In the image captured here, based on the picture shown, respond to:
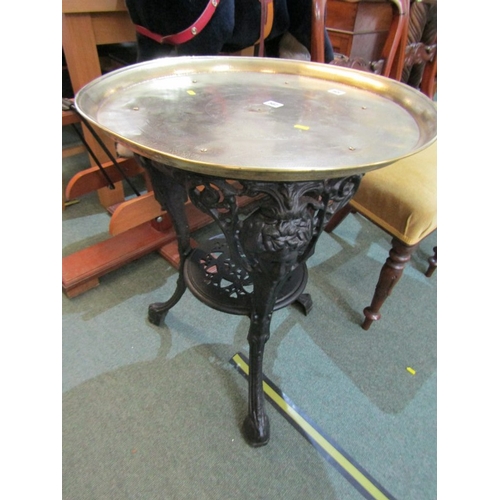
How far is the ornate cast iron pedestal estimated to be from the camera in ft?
1.88

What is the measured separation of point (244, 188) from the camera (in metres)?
0.55

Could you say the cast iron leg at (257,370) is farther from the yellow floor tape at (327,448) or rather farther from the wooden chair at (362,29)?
the wooden chair at (362,29)


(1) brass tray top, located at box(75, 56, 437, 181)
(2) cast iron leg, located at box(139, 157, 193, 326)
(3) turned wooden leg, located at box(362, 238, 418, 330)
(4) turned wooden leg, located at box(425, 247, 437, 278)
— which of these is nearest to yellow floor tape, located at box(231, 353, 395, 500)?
(2) cast iron leg, located at box(139, 157, 193, 326)

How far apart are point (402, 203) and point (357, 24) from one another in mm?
1044

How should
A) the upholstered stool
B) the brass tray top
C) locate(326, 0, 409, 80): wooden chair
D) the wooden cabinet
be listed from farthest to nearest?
the wooden cabinet, locate(326, 0, 409, 80): wooden chair, the upholstered stool, the brass tray top

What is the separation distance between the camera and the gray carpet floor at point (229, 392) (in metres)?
0.86

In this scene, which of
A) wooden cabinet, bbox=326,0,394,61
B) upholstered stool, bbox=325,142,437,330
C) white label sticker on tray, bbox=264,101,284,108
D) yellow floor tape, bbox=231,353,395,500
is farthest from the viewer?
wooden cabinet, bbox=326,0,394,61

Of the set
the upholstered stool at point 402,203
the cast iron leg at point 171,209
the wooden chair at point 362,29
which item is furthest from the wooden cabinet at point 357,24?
the cast iron leg at point 171,209

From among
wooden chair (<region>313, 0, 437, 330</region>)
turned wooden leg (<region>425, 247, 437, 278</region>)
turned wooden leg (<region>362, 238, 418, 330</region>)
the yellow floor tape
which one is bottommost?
the yellow floor tape

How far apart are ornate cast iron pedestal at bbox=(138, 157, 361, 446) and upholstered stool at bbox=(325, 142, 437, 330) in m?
0.29

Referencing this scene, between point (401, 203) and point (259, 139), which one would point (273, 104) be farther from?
point (401, 203)

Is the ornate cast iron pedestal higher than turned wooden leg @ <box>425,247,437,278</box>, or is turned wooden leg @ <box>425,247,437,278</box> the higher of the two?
the ornate cast iron pedestal

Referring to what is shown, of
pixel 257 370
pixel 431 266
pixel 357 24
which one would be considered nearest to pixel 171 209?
pixel 257 370

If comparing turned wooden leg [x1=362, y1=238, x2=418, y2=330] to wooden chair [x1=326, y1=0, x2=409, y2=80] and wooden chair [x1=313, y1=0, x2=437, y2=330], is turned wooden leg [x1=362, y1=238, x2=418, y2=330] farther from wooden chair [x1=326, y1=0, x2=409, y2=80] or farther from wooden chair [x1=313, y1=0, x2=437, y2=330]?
wooden chair [x1=326, y1=0, x2=409, y2=80]
